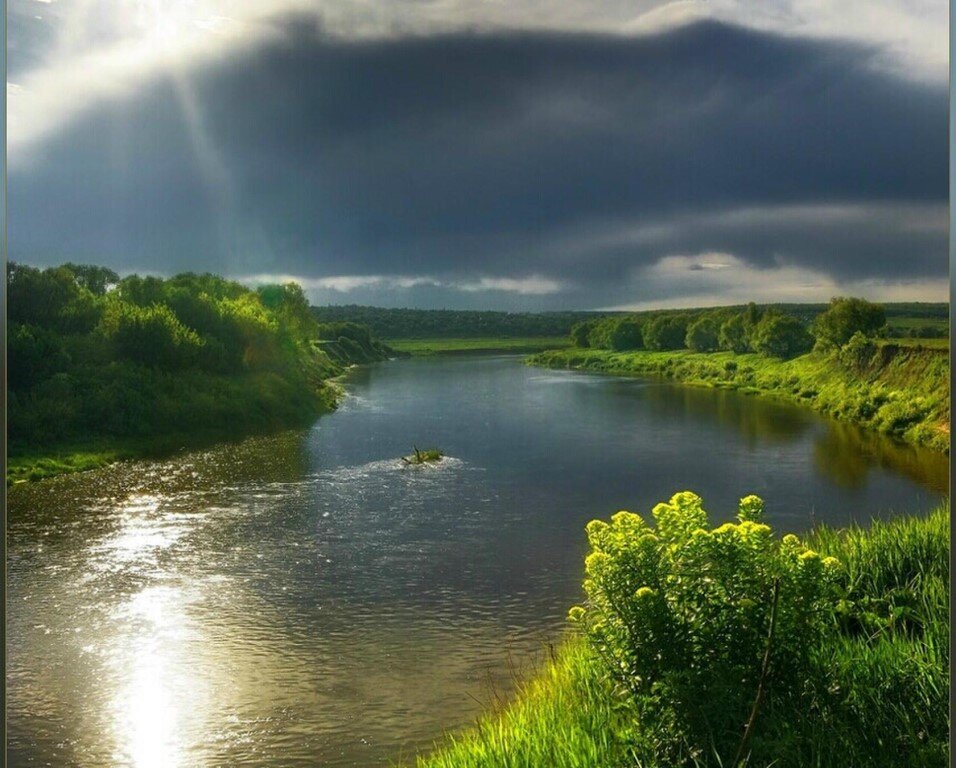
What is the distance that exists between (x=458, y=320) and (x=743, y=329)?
77.2 inches

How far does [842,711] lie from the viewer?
12.3 ft

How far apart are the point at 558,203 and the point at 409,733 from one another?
360 centimetres

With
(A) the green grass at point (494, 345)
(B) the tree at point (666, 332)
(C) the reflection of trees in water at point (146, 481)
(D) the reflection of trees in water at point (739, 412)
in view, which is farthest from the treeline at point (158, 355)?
(D) the reflection of trees in water at point (739, 412)

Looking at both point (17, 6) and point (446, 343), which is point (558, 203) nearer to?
point (446, 343)

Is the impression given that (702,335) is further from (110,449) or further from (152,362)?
(110,449)

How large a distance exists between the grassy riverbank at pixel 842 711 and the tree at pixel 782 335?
2269 millimetres

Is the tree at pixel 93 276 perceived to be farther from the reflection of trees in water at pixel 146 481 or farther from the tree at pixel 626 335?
the tree at pixel 626 335

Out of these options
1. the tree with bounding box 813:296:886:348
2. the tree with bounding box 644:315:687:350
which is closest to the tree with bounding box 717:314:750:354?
the tree with bounding box 644:315:687:350

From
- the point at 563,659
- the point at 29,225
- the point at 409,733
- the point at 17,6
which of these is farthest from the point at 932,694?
the point at 17,6

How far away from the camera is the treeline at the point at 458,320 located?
7.05 m

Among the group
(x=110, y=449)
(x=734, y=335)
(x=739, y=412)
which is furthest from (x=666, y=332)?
(x=110, y=449)

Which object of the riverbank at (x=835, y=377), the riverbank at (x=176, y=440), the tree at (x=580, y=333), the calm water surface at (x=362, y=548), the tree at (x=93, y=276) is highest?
the tree at (x=93, y=276)

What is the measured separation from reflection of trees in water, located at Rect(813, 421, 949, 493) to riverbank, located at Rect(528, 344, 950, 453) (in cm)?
9

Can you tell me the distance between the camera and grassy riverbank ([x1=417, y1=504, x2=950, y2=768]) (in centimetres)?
361
